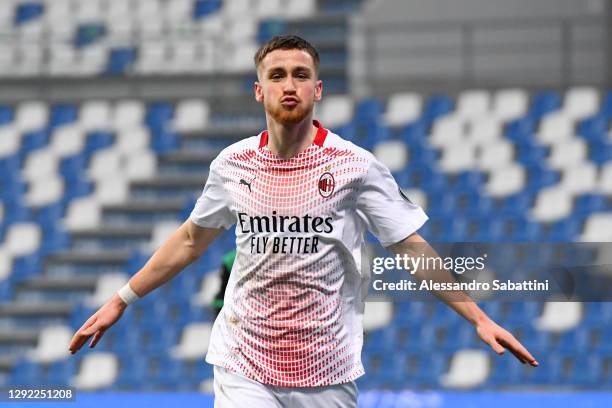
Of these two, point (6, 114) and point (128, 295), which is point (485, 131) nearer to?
point (6, 114)

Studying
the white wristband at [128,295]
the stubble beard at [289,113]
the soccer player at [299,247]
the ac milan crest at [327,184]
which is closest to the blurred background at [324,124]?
the white wristband at [128,295]

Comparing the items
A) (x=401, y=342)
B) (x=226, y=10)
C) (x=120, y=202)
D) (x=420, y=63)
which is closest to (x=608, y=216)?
(x=401, y=342)

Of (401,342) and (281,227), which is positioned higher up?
(281,227)

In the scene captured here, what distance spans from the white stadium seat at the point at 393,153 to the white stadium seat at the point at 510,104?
3.97 ft

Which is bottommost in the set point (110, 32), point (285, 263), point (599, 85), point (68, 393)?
point (68, 393)

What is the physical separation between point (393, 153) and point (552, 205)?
6.22 feet

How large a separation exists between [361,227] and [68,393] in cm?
743

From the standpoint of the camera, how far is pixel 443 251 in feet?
12.1

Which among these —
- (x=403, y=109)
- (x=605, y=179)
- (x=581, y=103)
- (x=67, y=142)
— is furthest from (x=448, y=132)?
(x=67, y=142)

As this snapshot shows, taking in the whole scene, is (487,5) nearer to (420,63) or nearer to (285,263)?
(420,63)

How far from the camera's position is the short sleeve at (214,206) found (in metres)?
3.37

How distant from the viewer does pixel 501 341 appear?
3133 millimetres

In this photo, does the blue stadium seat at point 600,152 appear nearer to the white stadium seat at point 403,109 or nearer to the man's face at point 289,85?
the white stadium seat at point 403,109

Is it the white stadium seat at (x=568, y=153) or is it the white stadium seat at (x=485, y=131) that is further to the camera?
the white stadium seat at (x=485, y=131)
